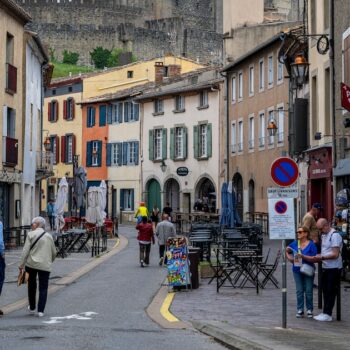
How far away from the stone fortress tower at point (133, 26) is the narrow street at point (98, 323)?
90550 mm

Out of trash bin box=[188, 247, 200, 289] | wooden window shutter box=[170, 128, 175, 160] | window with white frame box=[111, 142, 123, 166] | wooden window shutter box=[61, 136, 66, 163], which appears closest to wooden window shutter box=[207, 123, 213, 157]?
wooden window shutter box=[170, 128, 175, 160]

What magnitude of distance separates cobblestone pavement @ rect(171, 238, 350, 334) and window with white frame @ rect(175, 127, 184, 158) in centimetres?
3573

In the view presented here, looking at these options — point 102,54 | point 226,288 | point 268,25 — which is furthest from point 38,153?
point 102,54

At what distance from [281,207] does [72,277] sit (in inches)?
375

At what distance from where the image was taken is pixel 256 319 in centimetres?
1483

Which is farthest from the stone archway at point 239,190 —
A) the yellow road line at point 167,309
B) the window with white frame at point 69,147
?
the yellow road line at point 167,309

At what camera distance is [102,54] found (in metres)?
115

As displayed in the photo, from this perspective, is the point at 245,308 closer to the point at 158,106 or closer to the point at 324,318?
the point at 324,318

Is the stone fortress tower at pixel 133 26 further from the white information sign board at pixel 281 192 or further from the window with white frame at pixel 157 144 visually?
the white information sign board at pixel 281 192

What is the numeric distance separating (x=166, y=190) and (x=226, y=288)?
38.0 metres

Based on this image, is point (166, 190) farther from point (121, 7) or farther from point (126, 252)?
point (121, 7)

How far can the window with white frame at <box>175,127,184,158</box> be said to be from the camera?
184 feet

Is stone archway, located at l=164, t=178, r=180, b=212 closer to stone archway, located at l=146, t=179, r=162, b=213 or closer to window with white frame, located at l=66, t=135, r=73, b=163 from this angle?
stone archway, located at l=146, t=179, r=162, b=213

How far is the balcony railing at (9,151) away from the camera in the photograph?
109 ft
